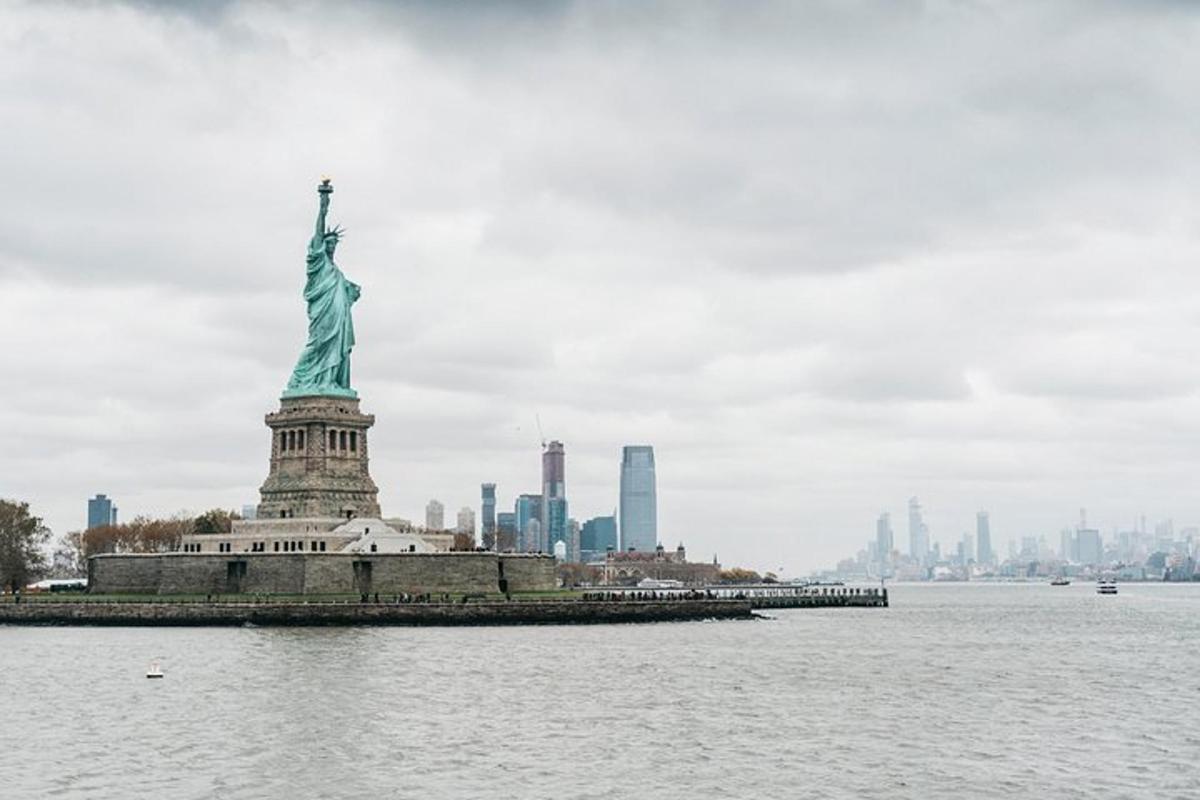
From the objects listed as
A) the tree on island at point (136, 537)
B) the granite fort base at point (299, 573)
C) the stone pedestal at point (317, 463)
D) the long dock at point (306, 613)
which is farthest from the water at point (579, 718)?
the tree on island at point (136, 537)

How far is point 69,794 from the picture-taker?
1596 inches

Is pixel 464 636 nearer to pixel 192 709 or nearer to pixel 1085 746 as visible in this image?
pixel 192 709

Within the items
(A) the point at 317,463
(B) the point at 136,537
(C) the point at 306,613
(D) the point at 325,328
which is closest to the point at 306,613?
(C) the point at 306,613

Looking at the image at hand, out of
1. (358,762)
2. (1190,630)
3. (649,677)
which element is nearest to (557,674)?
(649,677)

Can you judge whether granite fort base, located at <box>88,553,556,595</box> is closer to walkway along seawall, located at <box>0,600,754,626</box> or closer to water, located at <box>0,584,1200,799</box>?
walkway along seawall, located at <box>0,600,754,626</box>

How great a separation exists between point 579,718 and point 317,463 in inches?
2381

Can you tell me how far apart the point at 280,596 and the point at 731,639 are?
29120mm

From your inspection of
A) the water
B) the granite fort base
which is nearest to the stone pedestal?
the granite fort base

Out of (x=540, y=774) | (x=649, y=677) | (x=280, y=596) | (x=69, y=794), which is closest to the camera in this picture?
(x=69, y=794)

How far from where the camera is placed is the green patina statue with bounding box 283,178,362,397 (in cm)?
11538

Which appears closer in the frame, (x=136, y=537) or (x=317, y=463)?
(x=317, y=463)

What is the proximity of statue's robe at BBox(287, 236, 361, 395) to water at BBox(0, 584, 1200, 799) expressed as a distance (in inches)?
1041

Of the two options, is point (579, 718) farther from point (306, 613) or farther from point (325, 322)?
point (325, 322)

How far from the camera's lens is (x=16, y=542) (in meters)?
134
